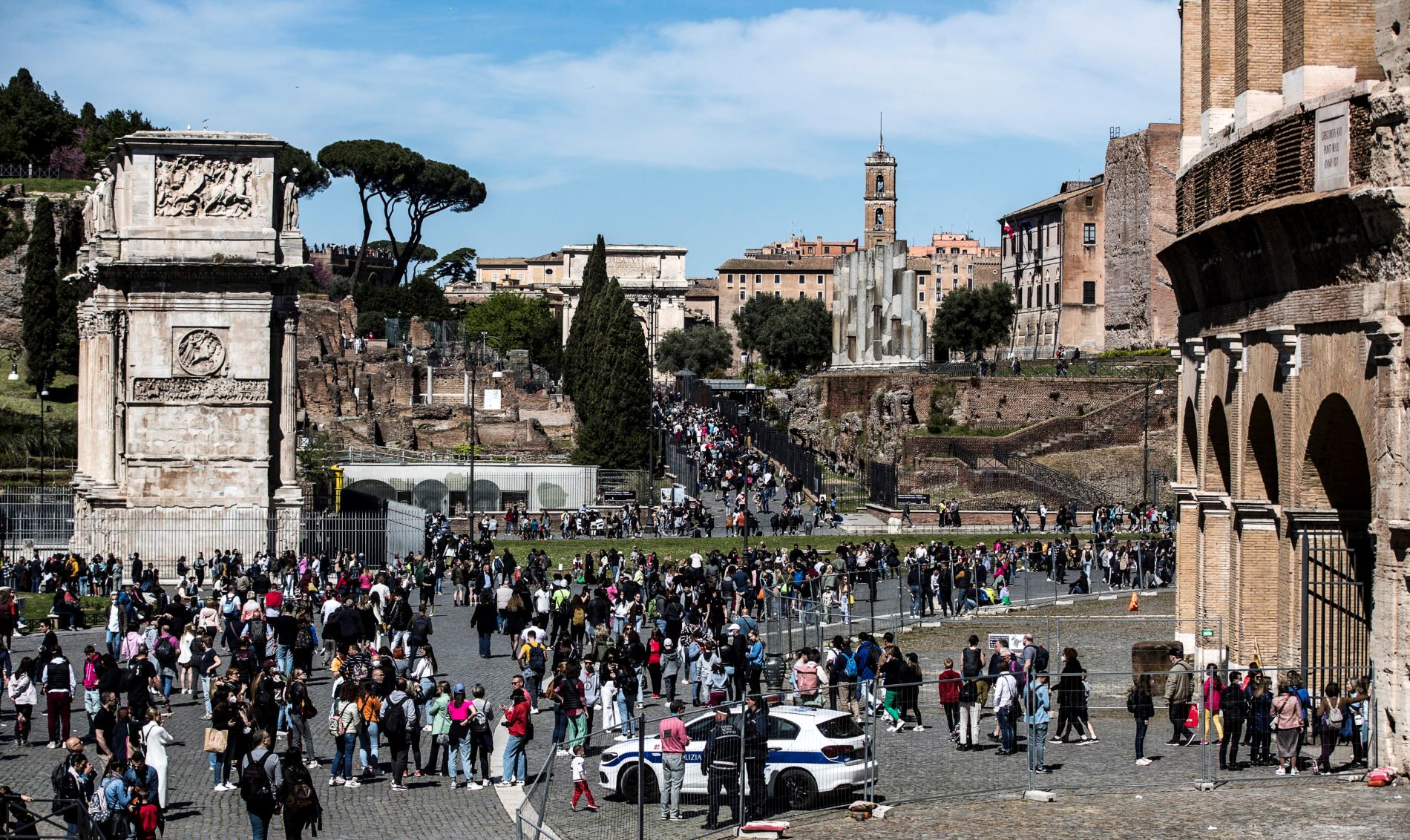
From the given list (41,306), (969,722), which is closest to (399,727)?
(969,722)

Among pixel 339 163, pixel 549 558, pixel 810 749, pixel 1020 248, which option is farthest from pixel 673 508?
pixel 339 163

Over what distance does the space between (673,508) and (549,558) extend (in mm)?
8516

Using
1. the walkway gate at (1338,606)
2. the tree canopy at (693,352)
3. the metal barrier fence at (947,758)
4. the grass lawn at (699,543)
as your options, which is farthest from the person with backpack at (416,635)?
the tree canopy at (693,352)

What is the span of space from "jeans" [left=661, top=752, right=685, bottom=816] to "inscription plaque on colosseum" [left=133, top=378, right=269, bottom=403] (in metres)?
22.0

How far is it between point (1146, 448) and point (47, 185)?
184ft

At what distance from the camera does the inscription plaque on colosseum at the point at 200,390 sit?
34.8m

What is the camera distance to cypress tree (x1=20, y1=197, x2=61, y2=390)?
65875 millimetres

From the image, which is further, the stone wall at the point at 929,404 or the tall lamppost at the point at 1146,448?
the stone wall at the point at 929,404

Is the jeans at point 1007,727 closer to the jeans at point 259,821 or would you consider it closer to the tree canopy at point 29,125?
the jeans at point 259,821

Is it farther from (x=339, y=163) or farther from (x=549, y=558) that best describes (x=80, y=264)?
(x=339, y=163)

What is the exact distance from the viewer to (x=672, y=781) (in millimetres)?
15102

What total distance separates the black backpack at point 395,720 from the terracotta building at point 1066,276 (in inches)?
2639

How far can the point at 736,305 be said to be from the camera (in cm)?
16012

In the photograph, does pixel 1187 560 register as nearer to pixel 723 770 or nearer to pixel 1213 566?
pixel 1213 566
